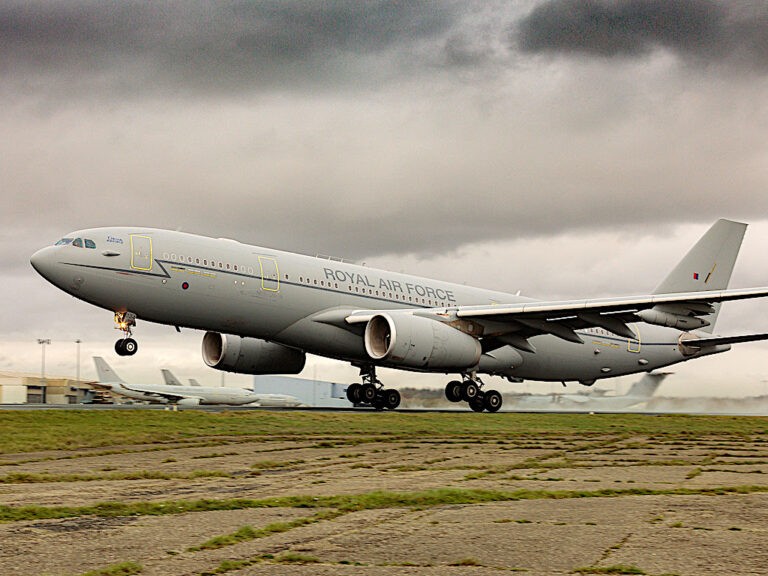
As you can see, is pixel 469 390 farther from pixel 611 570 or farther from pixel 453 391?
pixel 611 570

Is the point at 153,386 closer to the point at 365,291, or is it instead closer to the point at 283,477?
the point at 365,291

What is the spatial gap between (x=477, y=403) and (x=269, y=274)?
11057 mm

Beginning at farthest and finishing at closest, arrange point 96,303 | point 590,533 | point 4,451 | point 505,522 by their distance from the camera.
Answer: point 96,303, point 4,451, point 505,522, point 590,533

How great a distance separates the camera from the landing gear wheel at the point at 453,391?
1530 inches

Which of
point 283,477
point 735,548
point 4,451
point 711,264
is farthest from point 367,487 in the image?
point 711,264

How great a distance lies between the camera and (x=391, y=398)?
135 feet

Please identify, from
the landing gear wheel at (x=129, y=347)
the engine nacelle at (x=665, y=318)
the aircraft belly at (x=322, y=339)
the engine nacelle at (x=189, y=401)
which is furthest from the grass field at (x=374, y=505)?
the engine nacelle at (x=189, y=401)

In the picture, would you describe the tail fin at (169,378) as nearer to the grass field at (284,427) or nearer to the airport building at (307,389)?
the airport building at (307,389)

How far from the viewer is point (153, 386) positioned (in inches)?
2832

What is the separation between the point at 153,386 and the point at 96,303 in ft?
139

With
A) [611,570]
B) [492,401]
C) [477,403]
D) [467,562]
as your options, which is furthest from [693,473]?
[492,401]

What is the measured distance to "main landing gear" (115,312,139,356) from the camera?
31500 mm

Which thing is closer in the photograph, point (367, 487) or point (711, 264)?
point (367, 487)

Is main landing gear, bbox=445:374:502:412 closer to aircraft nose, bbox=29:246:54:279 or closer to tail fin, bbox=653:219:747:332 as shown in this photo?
tail fin, bbox=653:219:747:332
